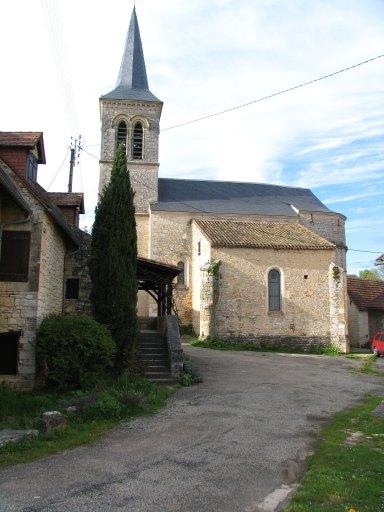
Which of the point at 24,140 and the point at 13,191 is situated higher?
the point at 24,140

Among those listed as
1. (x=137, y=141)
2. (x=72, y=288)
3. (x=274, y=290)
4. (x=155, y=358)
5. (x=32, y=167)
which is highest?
(x=137, y=141)

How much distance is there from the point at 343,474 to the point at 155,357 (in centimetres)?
867

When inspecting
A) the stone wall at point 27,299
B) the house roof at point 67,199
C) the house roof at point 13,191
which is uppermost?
the house roof at point 67,199

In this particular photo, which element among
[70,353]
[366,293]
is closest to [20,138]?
[70,353]

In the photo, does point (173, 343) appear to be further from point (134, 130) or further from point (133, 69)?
point (133, 69)

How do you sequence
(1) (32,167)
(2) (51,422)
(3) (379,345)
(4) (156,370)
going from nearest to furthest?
(2) (51,422)
(1) (32,167)
(4) (156,370)
(3) (379,345)

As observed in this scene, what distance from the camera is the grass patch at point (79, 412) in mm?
7003

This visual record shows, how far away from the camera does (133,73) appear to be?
34.3 m

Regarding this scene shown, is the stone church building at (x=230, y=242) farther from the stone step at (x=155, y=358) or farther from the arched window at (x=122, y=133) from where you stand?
the stone step at (x=155, y=358)

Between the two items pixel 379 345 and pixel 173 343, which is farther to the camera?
pixel 379 345

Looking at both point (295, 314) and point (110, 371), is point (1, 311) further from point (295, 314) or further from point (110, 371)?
point (295, 314)

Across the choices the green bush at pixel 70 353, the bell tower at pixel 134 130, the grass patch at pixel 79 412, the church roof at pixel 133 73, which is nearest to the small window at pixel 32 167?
the green bush at pixel 70 353

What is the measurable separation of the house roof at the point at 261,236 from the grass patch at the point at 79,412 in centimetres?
1272

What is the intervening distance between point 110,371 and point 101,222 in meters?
4.11
